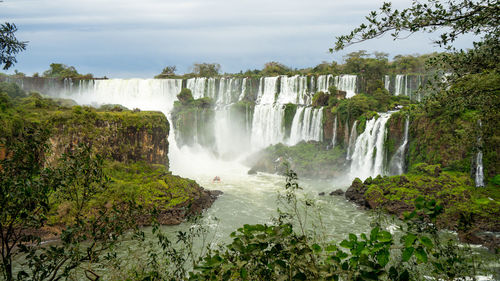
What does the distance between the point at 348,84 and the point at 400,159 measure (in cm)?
1758

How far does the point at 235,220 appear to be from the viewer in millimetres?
17938

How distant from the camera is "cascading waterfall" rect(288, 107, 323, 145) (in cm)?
3522

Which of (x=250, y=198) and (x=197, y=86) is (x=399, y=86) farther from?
(x=197, y=86)

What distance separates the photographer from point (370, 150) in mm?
27422

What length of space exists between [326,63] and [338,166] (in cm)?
3194

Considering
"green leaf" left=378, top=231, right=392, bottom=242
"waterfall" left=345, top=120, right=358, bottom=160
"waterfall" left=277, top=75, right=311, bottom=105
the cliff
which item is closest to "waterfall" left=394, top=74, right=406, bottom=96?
"waterfall" left=277, top=75, right=311, bottom=105

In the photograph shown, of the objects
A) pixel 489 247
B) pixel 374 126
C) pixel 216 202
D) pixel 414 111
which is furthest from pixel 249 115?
pixel 414 111

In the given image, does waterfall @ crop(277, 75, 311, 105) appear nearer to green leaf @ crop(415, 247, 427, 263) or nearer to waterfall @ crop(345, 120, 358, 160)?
waterfall @ crop(345, 120, 358, 160)

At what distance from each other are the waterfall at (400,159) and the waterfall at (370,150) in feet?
3.34

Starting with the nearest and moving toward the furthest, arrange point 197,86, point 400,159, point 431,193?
point 431,193 → point 400,159 → point 197,86

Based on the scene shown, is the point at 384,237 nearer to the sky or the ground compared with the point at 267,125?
nearer to the sky

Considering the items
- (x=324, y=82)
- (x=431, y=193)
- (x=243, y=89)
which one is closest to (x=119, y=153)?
(x=431, y=193)

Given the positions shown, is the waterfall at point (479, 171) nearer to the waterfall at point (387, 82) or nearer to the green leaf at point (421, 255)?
the green leaf at point (421, 255)

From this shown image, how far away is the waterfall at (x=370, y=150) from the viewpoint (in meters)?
26.5
